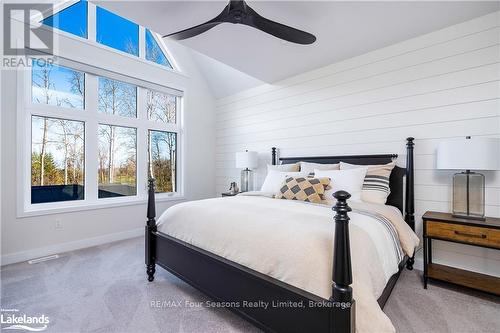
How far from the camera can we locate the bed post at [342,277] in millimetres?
1140

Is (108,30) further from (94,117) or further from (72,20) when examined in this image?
(94,117)

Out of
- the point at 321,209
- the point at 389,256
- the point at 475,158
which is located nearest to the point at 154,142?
the point at 321,209

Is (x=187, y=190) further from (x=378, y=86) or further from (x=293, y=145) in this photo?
(x=378, y=86)

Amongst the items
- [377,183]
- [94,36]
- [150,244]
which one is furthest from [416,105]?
[94,36]

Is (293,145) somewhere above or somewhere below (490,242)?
above

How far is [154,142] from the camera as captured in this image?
4418mm

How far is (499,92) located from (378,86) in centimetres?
110

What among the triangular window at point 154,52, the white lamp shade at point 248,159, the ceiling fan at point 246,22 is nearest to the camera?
the ceiling fan at point 246,22

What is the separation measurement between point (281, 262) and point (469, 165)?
1914 millimetres

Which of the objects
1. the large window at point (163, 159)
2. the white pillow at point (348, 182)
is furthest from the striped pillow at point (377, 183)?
the large window at point (163, 159)

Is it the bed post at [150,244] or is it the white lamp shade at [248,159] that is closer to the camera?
the bed post at [150,244]

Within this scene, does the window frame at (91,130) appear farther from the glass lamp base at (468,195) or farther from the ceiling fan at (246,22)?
the glass lamp base at (468,195)

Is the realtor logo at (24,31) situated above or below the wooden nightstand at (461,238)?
above

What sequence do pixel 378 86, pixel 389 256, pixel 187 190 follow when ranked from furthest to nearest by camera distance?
pixel 187 190 → pixel 378 86 → pixel 389 256
